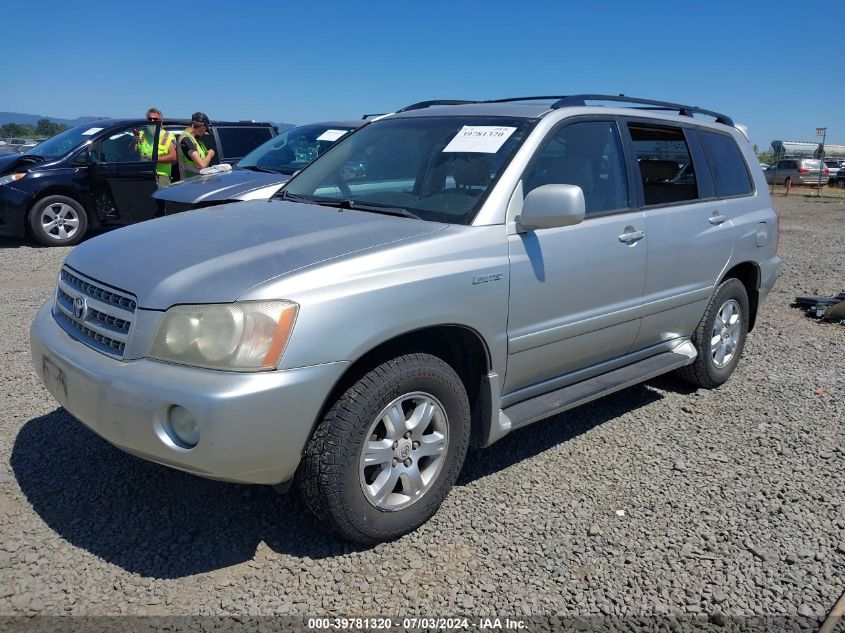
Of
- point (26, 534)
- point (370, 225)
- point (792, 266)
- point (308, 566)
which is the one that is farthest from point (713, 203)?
point (792, 266)

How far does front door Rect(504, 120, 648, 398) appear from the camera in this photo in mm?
3369

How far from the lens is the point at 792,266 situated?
10.3m

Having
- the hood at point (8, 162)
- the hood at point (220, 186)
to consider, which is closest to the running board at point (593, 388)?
the hood at point (220, 186)

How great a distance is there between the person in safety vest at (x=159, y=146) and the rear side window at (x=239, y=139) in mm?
700

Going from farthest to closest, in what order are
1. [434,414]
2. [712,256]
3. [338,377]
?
1. [712,256]
2. [434,414]
3. [338,377]

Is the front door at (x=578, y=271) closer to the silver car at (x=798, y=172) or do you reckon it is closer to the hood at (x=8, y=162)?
the hood at (x=8, y=162)

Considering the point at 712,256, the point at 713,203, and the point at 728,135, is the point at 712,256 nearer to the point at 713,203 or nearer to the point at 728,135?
the point at 713,203

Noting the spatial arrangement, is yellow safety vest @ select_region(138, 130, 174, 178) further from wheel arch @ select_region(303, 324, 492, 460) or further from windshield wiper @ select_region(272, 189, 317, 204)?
wheel arch @ select_region(303, 324, 492, 460)

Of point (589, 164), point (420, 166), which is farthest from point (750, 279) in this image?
point (420, 166)

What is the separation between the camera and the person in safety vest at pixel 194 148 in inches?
357

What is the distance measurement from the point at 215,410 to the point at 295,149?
21.1 feet

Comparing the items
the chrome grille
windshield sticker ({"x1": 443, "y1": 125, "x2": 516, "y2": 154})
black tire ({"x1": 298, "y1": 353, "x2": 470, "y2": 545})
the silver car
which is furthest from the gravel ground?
the silver car

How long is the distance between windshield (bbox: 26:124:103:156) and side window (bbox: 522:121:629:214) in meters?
8.70

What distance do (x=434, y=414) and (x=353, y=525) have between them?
58cm
